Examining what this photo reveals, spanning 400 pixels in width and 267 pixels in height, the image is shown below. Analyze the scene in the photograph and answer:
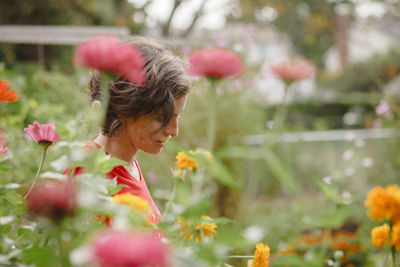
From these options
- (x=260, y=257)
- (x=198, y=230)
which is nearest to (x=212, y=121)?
(x=198, y=230)

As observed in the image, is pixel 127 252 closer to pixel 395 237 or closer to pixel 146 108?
pixel 395 237

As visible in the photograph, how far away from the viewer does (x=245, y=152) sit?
0.41 metres

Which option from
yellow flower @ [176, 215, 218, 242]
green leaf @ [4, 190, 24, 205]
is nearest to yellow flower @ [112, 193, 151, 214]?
yellow flower @ [176, 215, 218, 242]

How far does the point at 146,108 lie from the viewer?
42.6 inches

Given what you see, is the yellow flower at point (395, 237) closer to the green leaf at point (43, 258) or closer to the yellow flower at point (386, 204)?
the yellow flower at point (386, 204)

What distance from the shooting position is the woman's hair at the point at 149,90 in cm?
108

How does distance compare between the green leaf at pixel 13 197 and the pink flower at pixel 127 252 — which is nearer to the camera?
the pink flower at pixel 127 252

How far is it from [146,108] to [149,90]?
0.17 ft

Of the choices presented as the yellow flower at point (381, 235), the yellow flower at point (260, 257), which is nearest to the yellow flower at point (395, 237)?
the yellow flower at point (381, 235)

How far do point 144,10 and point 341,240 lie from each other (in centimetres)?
769

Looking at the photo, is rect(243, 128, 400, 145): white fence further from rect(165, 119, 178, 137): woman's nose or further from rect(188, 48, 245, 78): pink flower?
rect(188, 48, 245, 78): pink flower

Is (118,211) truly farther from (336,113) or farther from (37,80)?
(336,113)

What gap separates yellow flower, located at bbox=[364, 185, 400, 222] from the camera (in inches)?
28.2

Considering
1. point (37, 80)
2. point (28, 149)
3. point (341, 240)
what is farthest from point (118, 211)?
point (37, 80)
